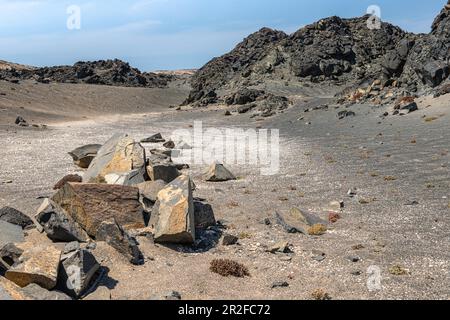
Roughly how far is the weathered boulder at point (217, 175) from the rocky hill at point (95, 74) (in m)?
76.4

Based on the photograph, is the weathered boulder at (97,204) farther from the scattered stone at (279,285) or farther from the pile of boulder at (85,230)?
the scattered stone at (279,285)

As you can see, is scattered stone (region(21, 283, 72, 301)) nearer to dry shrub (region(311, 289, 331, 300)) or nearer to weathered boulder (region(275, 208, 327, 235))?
dry shrub (region(311, 289, 331, 300))

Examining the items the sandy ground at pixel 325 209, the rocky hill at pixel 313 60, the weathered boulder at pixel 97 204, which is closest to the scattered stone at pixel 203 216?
the sandy ground at pixel 325 209

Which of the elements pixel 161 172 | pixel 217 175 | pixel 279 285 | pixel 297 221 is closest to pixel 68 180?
pixel 161 172

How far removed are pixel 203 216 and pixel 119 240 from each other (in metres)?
3.12

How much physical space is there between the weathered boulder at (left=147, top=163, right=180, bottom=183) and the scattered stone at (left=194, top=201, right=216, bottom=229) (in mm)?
4836

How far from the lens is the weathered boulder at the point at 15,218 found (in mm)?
12648

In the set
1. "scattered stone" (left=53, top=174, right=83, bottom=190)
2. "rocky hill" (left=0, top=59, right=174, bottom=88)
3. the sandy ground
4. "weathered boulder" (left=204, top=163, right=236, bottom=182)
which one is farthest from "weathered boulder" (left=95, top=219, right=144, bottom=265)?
"rocky hill" (left=0, top=59, right=174, bottom=88)

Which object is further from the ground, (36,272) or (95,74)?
(95,74)

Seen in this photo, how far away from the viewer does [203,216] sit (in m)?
13.3

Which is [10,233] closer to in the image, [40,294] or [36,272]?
[36,272]

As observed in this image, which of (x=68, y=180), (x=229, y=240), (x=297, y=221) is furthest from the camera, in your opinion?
(x=68, y=180)
